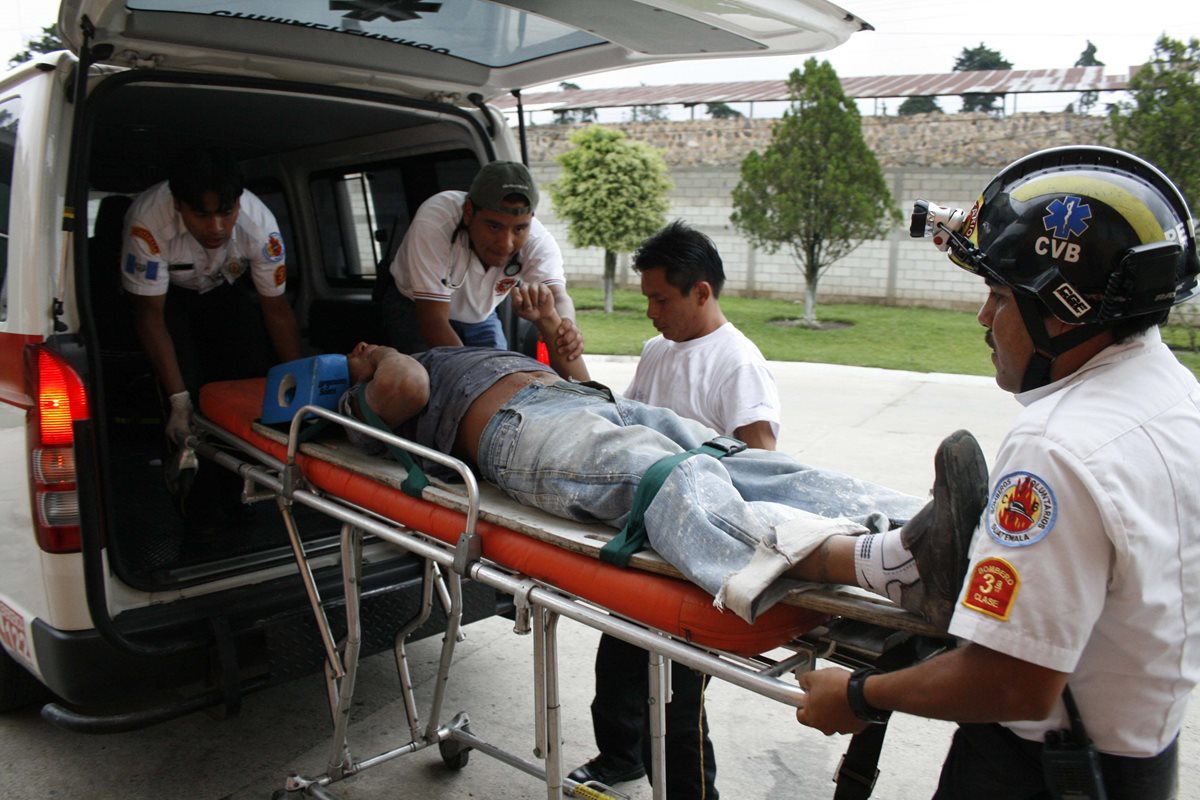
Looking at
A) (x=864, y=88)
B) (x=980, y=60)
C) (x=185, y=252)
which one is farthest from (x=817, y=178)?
(x=980, y=60)

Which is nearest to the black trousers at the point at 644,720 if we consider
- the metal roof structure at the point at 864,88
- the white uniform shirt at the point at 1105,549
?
the white uniform shirt at the point at 1105,549

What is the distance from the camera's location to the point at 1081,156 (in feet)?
5.00

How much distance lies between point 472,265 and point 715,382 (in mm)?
1259

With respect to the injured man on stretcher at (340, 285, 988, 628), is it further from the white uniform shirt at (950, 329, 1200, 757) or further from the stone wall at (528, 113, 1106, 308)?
the stone wall at (528, 113, 1106, 308)

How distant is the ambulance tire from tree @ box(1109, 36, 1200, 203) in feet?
39.1

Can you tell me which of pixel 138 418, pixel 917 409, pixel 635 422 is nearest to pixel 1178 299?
pixel 635 422

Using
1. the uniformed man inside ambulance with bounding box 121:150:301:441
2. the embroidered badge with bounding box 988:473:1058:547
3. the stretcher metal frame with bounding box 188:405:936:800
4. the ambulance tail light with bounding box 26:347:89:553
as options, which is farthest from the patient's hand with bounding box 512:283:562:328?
the embroidered badge with bounding box 988:473:1058:547

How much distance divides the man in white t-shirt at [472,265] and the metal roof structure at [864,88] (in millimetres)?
18590

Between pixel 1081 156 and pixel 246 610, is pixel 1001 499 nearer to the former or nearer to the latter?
pixel 1081 156

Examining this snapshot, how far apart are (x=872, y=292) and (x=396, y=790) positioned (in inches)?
646

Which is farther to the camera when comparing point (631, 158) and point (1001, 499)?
point (631, 158)

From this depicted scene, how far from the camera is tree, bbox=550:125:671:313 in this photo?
52.7 ft

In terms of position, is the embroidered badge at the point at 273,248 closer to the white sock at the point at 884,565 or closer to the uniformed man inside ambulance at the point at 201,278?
the uniformed man inside ambulance at the point at 201,278

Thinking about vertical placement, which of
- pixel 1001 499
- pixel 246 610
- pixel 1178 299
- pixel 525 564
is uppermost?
Answer: pixel 1178 299
